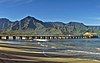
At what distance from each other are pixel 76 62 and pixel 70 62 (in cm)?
56

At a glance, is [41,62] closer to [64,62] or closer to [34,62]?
[34,62]

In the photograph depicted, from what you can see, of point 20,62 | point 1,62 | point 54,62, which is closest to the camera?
point 1,62

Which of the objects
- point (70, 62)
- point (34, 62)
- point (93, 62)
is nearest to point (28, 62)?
point (34, 62)

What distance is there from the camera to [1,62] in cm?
2038

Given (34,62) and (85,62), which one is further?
(85,62)

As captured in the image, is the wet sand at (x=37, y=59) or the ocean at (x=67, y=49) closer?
the wet sand at (x=37, y=59)

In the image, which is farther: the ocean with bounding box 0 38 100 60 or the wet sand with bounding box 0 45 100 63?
the ocean with bounding box 0 38 100 60

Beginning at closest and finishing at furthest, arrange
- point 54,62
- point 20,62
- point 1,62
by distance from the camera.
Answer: point 1,62 < point 20,62 < point 54,62

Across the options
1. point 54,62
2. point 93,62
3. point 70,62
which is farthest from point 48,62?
point 93,62

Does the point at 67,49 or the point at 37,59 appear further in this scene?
the point at 67,49

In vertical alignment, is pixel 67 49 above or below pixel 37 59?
below

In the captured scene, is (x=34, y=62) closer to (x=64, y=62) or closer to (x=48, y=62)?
(x=48, y=62)

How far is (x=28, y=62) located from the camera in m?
22.4

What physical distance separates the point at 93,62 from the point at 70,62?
2.12m
